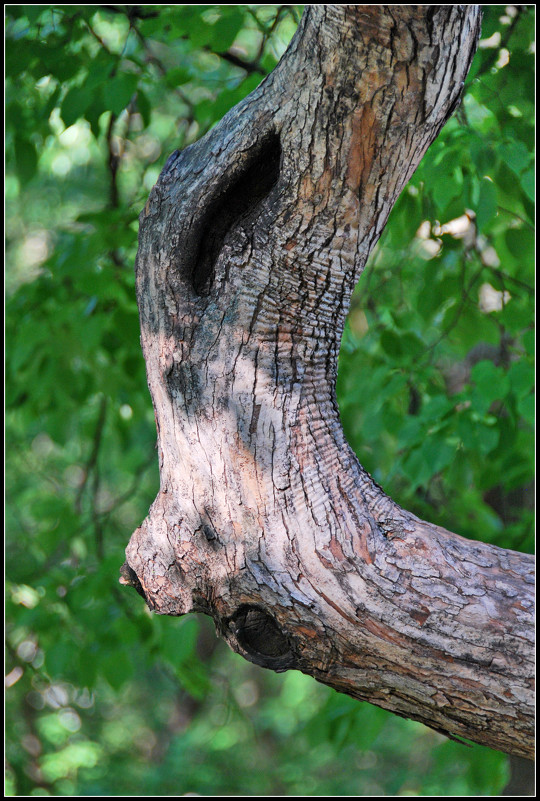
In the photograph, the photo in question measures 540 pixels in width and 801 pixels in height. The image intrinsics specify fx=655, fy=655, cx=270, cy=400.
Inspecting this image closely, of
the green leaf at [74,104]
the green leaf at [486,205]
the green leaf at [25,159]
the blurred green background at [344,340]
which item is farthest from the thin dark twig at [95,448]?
the green leaf at [486,205]

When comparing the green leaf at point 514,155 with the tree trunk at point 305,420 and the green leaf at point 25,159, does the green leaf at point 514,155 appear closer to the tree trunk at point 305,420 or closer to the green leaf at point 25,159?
the tree trunk at point 305,420

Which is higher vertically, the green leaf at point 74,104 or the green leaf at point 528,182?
the green leaf at point 74,104

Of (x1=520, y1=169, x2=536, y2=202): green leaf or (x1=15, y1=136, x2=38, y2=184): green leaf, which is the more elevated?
(x1=520, y1=169, x2=536, y2=202): green leaf

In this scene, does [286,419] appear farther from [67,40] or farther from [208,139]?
[67,40]

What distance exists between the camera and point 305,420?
1.07m

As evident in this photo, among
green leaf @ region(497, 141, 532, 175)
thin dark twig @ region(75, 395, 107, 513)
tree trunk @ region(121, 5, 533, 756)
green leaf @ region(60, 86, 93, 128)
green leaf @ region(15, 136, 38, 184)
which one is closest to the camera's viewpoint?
tree trunk @ region(121, 5, 533, 756)

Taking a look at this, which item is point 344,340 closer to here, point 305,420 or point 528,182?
point 528,182

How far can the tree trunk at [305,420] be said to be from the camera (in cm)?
98

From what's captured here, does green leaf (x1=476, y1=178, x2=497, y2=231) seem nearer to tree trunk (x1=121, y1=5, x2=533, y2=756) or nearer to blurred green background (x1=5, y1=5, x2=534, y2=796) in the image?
blurred green background (x1=5, y1=5, x2=534, y2=796)

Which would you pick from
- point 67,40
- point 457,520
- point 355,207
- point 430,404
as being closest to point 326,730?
point 457,520

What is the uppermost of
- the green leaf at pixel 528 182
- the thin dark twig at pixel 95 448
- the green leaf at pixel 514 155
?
the green leaf at pixel 514 155

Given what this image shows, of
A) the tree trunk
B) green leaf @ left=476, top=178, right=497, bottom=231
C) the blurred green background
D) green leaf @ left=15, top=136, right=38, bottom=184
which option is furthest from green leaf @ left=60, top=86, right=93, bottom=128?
green leaf @ left=476, top=178, right=497, bottom=231

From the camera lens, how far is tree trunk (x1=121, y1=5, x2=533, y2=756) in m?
0.98

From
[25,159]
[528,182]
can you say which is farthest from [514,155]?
[25,159]
